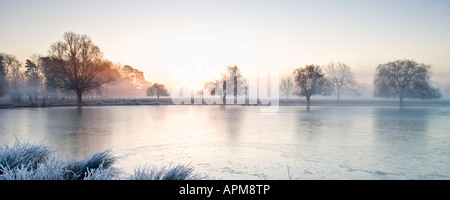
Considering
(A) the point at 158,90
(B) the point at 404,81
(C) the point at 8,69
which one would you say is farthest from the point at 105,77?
(B) the point at 404,81

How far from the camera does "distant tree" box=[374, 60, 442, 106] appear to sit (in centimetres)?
4478

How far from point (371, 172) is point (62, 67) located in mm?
41201

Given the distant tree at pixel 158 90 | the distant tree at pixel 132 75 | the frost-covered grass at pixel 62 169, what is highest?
the distant tree at pixel 132 75

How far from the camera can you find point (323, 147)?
8.39 meters

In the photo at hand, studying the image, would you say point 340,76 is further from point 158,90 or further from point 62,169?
point 62,169

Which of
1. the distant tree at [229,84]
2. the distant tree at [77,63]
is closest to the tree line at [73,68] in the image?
the distant tree at [77,63]

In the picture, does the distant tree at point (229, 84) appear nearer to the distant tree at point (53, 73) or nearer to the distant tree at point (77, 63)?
the distant tree at point (77, 63)

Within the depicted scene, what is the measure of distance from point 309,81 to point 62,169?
150 feet

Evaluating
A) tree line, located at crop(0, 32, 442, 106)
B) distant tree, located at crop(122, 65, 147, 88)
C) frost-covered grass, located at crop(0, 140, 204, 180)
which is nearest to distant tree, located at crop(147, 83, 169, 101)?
distant tree, located at crop(122, 65, 147, 88)

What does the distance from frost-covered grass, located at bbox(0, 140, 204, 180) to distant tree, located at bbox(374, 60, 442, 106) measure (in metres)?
49.4

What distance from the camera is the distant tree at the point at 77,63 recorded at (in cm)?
3800

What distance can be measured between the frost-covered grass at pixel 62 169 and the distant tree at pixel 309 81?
43456 millimetres
